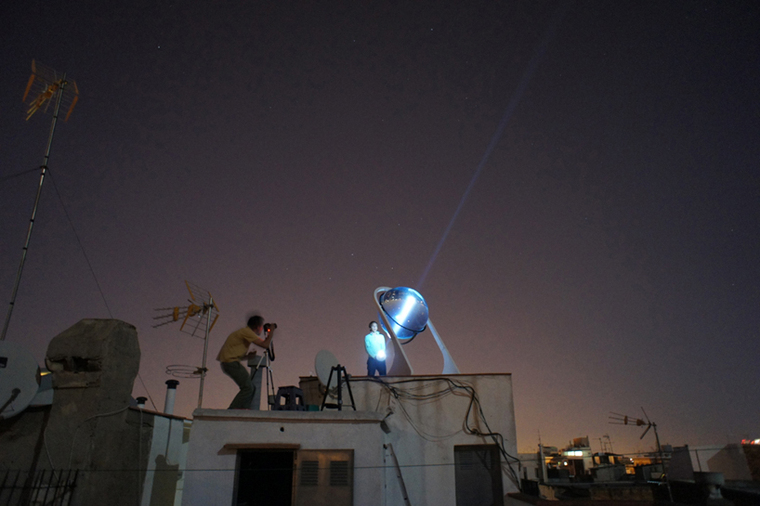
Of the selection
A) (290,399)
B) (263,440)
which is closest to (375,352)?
(290,399)

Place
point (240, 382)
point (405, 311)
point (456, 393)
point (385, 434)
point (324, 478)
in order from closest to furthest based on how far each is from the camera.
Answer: point (324, 478), point (240, 382), point (385, 434), point (456, 393), point (405, 311)

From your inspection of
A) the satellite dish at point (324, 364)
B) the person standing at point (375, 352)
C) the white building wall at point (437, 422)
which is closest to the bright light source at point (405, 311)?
the person standing at point (375, 352)

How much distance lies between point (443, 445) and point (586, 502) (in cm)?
357

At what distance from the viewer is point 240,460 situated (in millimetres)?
8484

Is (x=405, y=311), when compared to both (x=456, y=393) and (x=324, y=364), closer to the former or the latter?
(x=456, y=393)

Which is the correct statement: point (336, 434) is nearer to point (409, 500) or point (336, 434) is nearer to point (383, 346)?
point (409, 500)

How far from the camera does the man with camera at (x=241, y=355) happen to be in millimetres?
8680

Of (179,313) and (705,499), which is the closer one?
(705,499)

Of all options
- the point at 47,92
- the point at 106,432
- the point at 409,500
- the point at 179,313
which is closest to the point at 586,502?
the point at 409,500

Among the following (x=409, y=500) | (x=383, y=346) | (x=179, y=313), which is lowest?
(x=409, y=500)

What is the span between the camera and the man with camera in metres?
8.68

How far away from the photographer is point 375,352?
13352 millimetres

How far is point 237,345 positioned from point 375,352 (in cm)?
544

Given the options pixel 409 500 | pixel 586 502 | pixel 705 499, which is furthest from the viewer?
pixel 409 500
